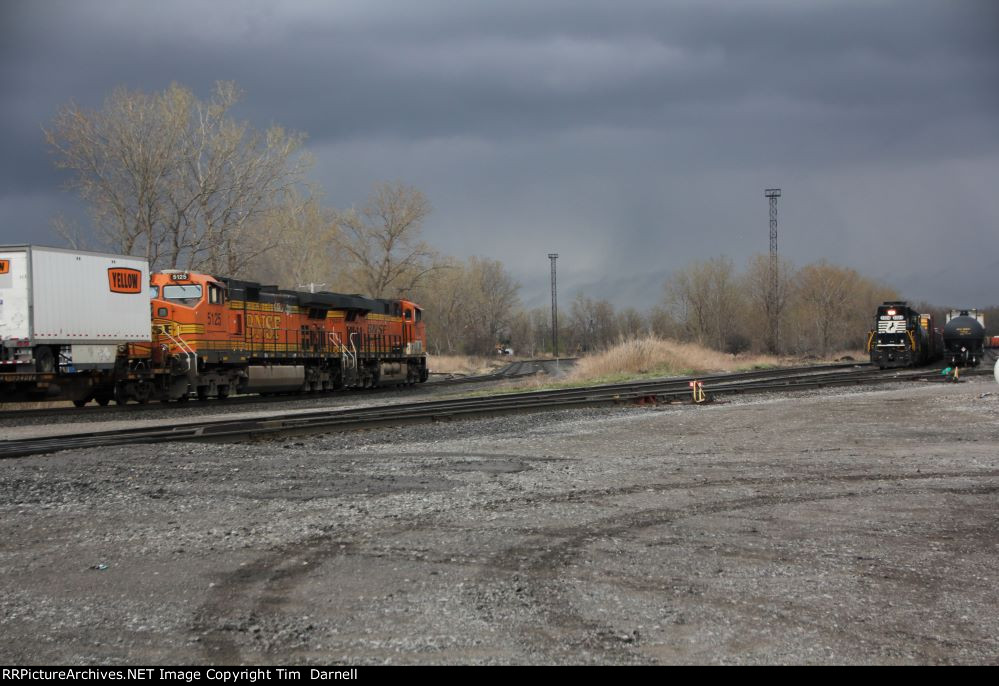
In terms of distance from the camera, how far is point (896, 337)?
38031mm

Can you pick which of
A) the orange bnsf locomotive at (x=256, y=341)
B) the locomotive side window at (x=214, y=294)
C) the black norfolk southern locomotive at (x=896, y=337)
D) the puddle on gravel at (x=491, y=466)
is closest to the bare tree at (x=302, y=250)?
the orange bnsf locomotive at (x=256, y=341)

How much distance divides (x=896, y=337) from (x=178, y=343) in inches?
1188

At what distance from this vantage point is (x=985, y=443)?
467 inches

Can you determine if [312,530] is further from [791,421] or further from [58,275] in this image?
[58,275]

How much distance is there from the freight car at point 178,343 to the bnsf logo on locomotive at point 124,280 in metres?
0.03

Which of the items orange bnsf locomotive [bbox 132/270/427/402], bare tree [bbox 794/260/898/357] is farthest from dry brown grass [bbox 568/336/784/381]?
bare tree [bbox 794/260/898/357]

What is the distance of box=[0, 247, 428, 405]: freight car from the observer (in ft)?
66.9

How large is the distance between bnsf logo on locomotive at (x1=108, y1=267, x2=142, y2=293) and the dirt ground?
1200 cm

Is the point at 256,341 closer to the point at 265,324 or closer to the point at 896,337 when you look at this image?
the point at 265,324

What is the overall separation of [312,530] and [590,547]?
2188mm

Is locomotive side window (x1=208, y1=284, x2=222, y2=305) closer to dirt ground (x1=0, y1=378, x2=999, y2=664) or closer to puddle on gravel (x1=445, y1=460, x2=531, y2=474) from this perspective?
dirt ground (x1=0, y1=378, x2=999, y2=664)

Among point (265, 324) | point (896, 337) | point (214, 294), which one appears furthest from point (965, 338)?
point (214, 294)

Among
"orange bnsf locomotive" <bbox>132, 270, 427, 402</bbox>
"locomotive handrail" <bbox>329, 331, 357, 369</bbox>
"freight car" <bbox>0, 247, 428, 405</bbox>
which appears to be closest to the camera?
"freight car" <bbox>0, 247, 428, 405</bbox>
